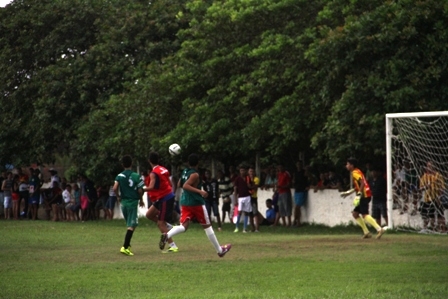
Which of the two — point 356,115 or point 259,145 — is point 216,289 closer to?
point 356,115

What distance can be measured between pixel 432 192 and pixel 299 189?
22.7 feet

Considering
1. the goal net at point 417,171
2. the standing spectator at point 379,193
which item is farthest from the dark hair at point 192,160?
the standing spectator at point 379,193

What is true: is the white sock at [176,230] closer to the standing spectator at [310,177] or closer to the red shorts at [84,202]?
the standing spectator at [310,177]

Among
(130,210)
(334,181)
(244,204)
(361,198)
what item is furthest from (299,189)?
(130,210)

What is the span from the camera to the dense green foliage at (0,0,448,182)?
2706 centimetres

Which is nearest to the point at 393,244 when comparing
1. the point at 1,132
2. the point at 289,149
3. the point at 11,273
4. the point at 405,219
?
the point at 405,219

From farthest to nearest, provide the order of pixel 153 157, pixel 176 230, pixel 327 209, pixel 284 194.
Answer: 1. pixel 284 194
2. pixel 327 209
3. pixel 153 157
4. pixel 176 230

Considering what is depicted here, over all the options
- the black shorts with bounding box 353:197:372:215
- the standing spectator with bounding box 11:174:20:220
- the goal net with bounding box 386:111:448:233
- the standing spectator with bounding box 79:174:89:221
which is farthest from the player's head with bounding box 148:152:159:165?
the standing spectator with bounding box 11:174:20:220

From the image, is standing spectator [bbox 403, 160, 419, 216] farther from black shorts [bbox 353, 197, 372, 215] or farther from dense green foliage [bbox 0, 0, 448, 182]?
black shorts [bbox 353, 197, 372, 215]

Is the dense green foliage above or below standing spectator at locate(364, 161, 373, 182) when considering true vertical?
above

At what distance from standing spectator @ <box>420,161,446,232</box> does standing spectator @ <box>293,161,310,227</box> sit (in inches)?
243

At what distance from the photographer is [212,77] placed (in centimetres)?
3434

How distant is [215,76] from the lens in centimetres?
3441

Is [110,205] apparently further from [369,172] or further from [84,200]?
[369,172]
